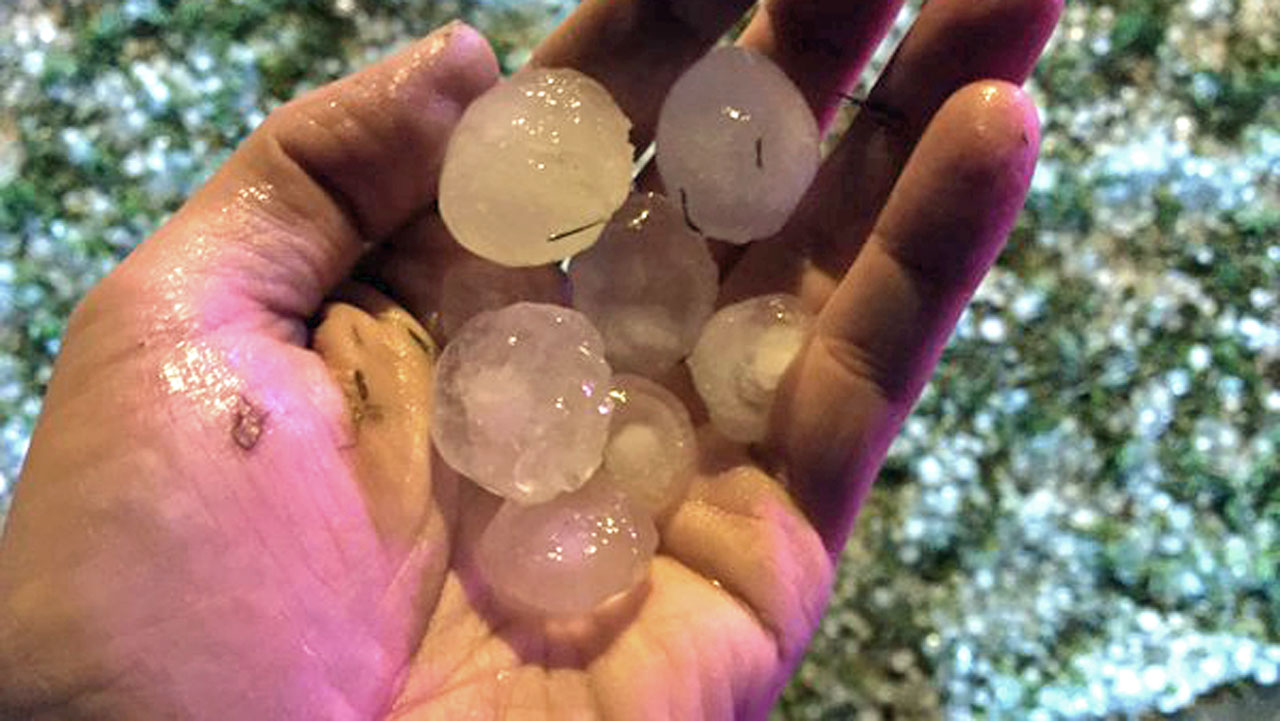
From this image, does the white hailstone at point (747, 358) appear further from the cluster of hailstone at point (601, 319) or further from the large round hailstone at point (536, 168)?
the large round hailstone at point (536, 168)

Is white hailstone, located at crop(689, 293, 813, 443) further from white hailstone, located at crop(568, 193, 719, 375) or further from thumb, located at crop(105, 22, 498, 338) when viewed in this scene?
thumb, located at crop(105, 22, 498, 338)

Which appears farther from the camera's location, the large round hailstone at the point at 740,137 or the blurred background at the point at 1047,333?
the blurred background at the point at 1047,333

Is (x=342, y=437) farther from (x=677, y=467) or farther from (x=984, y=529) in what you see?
(x=984, y=529)

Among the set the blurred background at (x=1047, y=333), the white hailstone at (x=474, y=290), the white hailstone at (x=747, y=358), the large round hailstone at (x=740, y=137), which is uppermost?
the large round hailstone at (x=740, y=137)

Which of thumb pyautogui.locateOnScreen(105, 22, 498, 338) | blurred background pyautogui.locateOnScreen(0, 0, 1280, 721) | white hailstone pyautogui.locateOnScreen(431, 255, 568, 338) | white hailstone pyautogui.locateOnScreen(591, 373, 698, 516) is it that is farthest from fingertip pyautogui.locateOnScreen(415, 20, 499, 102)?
blurred background pyautogui.locateOnScreen(0, 0, 1280, 721)

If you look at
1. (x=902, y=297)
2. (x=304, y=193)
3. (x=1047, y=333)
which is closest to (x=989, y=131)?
(x=902, y=297)

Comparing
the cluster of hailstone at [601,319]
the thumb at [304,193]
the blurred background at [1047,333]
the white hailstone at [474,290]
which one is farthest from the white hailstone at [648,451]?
the blurred background at [1047,333]
